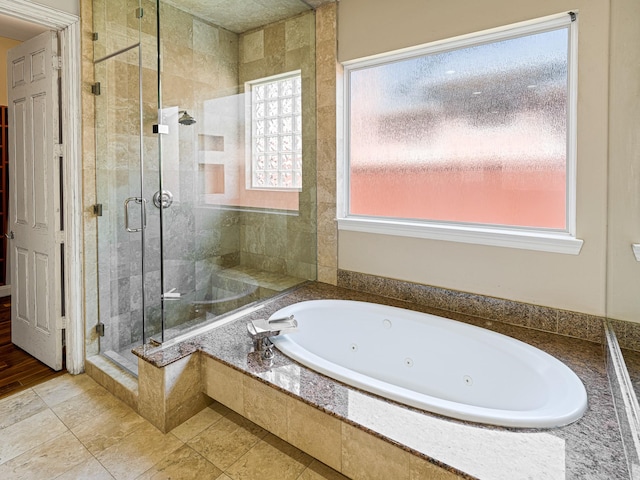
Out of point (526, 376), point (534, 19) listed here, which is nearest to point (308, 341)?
point (526, 376)

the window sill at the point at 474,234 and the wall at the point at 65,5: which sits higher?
the wall at the point at 65,5

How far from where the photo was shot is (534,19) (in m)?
2.02

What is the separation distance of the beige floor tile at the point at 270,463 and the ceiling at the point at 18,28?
2.80m

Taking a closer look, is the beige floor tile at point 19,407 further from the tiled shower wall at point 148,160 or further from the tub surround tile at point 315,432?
the tub surround tile at point 315,432

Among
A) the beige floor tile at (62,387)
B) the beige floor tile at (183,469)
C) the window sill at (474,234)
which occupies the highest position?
the window sill at (474,234)

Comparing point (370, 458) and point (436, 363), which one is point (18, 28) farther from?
point (436, 363)

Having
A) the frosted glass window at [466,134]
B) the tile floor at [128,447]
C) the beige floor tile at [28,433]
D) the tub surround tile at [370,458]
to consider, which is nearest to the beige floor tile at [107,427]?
the tile floor at [128,447]

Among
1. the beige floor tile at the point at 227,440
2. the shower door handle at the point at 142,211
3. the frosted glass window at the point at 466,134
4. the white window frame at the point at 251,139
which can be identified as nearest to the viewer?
the beige floor tile at the point at 227,440

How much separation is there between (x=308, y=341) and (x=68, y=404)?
4.72 feet

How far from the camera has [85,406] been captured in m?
2.14

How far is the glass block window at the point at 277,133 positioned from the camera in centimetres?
304

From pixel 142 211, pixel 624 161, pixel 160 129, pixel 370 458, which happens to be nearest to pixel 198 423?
pixel 370 458

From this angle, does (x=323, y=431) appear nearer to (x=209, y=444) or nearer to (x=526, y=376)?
(x=209, y=444)

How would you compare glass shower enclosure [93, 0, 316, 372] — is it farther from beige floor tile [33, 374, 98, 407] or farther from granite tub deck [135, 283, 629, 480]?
granite tub deck [135, 283, 629, 480]
